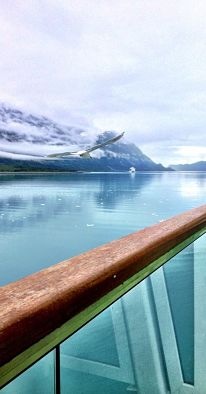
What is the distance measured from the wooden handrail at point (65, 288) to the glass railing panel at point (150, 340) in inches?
2.0

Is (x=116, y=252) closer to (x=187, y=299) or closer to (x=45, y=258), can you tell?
(x=187, y=299)

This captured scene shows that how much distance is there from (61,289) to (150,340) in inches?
13.6

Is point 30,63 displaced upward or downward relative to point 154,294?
upward

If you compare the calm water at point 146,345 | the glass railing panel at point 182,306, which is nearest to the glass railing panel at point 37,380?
the calm water at point 146,345

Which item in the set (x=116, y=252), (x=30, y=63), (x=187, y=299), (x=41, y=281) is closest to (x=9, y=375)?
(x=41, y=281)

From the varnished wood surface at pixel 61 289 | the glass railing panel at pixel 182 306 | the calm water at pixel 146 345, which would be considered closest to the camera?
the varnished wood surface at pixel 61 289

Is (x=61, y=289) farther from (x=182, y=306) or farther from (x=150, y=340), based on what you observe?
(x=182, y=306)

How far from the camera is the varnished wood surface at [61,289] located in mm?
359

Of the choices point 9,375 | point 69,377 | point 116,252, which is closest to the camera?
point 9,375

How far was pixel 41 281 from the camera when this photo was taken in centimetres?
46

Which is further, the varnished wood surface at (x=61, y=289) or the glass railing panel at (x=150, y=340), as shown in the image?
the glass railing panel at (x=150, y=340)

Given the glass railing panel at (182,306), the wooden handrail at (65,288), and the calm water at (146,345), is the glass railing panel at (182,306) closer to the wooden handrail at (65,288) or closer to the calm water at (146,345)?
the calm water at (146,345)

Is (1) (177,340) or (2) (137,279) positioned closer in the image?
(2) (137,279)

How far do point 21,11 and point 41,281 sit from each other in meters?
34.3
